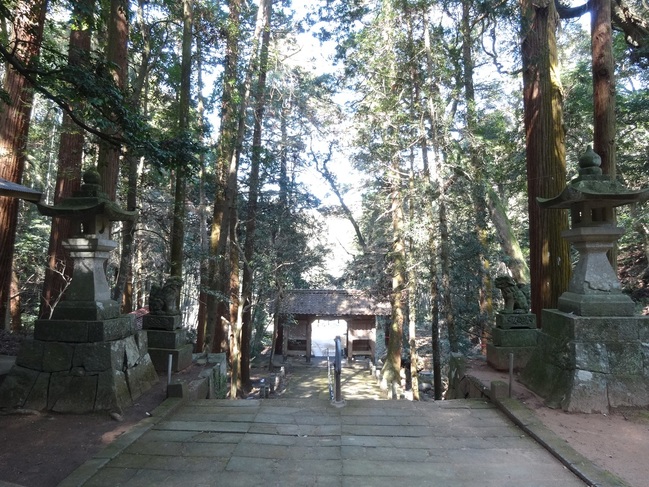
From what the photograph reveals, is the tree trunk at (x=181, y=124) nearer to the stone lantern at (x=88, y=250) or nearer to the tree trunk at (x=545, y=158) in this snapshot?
the stone lantern at (x=88, y=250)

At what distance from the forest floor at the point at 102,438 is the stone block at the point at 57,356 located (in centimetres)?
48

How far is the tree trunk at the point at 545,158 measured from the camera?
6.62 metres

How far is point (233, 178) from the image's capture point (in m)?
10.6

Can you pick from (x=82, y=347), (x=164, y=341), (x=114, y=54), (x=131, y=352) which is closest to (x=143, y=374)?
(x=131, y=352)

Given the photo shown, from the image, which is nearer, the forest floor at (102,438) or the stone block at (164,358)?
the forest floor at (102,438)

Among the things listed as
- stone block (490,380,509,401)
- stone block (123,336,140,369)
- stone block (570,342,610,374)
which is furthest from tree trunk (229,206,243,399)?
stone block (570,342,610,374)

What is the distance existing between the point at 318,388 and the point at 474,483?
41.7 feet

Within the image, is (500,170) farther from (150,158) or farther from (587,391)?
(150,158)

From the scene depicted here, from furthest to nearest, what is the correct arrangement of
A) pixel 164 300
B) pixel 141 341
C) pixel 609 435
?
1. pixel 164 300
2. pixel 141 341
3. pixel 609 435

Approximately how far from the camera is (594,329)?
4.25 meters

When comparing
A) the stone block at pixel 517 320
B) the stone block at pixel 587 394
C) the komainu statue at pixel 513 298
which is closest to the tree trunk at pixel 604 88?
the komainu statue at pixel 513 298

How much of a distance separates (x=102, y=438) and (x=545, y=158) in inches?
299

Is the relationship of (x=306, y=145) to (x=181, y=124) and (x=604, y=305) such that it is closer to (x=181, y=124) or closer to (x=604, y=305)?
(x=181, y=124)

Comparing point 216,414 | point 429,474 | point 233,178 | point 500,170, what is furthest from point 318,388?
point 429,474
